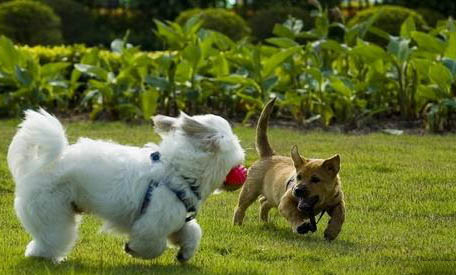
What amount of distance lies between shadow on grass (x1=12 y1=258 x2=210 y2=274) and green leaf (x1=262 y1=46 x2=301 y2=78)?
6.58 meters

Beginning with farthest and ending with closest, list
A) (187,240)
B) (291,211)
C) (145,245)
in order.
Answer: (291,211)
(187,240)
(145,245)

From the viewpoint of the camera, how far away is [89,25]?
966 inches

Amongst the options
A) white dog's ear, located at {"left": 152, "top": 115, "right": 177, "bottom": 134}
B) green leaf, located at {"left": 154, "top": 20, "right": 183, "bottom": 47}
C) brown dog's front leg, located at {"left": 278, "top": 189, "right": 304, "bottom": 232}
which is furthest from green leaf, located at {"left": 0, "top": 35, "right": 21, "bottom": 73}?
white dog's ear, located at {"left": 152, "top": 115, "right": 177, "bottom": 134}

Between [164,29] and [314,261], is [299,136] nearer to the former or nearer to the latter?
[164,29]

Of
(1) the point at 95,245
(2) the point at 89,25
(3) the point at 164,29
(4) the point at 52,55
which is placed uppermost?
(1) the point at 95,245

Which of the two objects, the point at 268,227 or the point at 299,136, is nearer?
the point at 268,227

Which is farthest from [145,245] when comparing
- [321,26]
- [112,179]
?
[321,26]

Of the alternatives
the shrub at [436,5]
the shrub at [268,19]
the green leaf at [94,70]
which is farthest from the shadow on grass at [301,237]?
the shrub at [436,5]

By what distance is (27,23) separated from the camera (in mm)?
20859

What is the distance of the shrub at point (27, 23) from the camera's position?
68.2ft

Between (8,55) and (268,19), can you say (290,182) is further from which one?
(268,19)

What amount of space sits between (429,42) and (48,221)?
24.8 feet

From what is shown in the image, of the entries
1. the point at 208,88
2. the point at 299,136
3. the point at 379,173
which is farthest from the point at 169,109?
the point at 379,173

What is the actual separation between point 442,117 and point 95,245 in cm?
705
